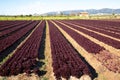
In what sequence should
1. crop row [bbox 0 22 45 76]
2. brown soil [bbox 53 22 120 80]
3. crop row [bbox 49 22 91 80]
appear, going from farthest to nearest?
A: crop row [bbox 0 22 45 76]
brown soil [bbox 53 22 120 80]
crop row [bbox 49 22 91 80]

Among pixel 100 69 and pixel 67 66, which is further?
pixel 100 69

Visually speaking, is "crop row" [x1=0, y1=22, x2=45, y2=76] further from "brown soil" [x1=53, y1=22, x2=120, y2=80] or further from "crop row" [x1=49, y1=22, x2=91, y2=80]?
"brown soil" [x1=53, y1=22, x2=120, y2=80]

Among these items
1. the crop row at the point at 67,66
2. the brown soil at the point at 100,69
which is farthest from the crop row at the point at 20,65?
the brown soil at the point at 100,69

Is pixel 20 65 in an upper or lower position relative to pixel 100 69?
upper

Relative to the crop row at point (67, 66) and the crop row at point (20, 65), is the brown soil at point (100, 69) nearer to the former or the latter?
the crop row at point (67, 66)

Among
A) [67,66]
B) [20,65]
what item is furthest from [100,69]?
[20,65]

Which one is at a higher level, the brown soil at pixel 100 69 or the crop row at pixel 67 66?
the crop row at pixel 67 66

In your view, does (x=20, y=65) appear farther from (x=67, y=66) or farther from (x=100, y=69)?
(x=100, y=69)

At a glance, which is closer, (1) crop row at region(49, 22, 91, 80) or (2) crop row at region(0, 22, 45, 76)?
(1) crop row at region(49, 22, 91, 80)

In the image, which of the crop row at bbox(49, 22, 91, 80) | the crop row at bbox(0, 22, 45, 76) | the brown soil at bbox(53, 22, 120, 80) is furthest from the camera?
the crop row at bbox(0, 22, 45, 76)

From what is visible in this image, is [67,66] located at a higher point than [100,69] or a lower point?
higher

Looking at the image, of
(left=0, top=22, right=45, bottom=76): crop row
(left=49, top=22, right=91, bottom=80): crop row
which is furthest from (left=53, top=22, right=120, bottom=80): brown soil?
(left=0, top=22, right=45, bottom=76): crop row

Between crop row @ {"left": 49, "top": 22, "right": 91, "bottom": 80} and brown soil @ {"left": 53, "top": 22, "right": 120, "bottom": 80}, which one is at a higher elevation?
crop row @ {"left": 49, "top": 22, "right": 91, "bottom": 80}

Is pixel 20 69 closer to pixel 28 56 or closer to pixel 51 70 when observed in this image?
pixel 51 70
